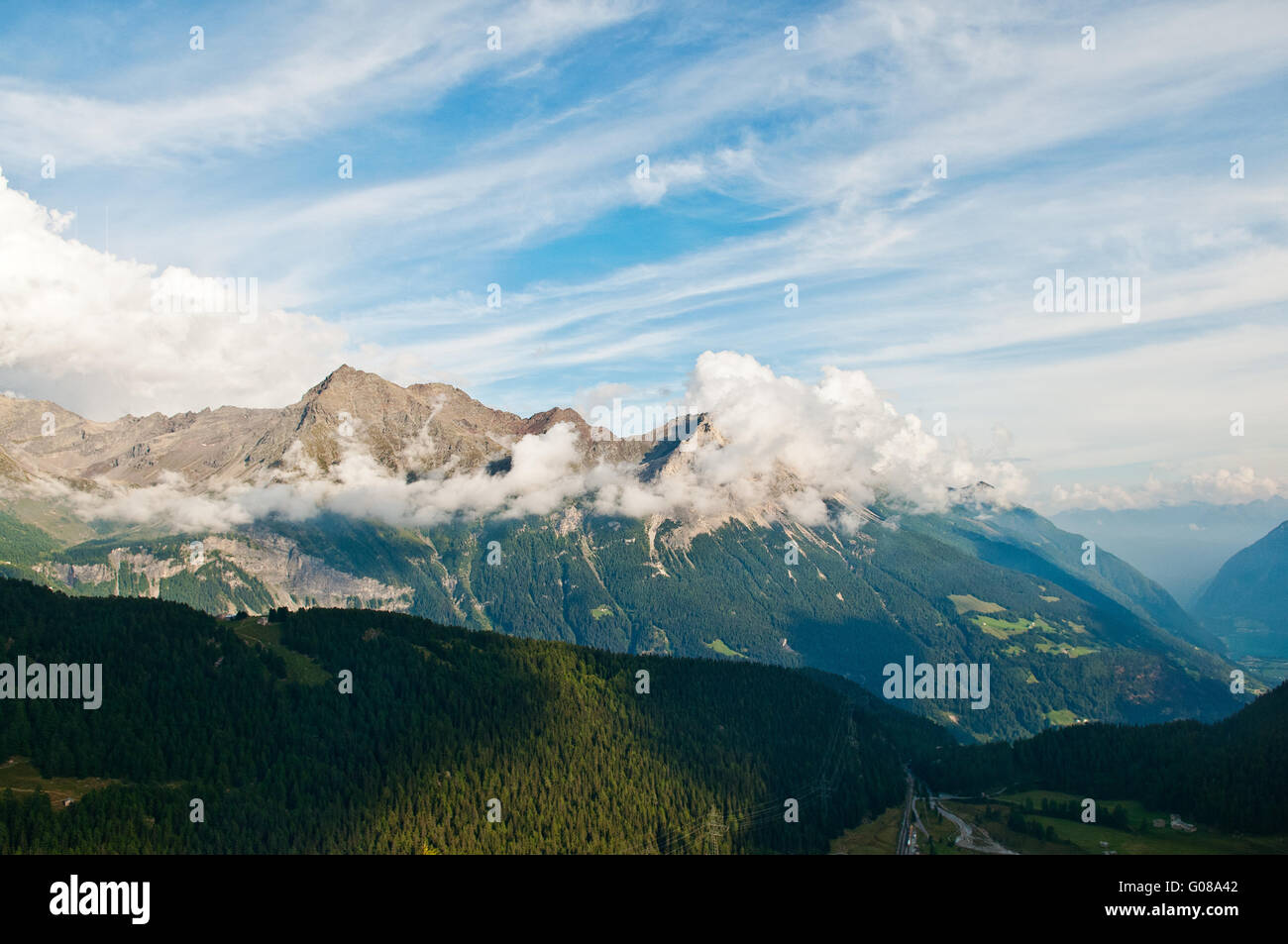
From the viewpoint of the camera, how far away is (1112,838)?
603ft

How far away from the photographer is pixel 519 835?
594 feet

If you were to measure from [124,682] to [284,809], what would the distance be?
167 ft

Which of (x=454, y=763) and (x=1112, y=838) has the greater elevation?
(x=454, y=763)

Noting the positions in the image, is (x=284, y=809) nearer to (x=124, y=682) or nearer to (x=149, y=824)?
(x=149, y=824)

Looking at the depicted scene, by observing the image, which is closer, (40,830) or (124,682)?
(40,830)

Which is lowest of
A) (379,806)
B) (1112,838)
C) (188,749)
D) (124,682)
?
(1112,838)
